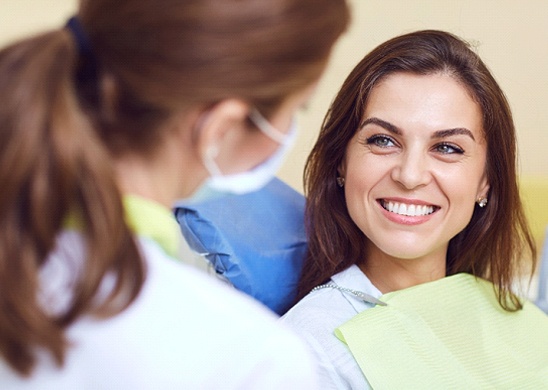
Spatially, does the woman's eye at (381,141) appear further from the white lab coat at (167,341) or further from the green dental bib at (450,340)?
the white lab coat at (167,341)

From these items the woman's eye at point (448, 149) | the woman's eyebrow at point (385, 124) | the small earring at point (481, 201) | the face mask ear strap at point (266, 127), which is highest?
the face mask ear strap at point (266, 127)

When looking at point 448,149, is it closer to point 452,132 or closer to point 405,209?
point 452,132

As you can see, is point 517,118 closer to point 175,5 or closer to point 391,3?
point 391,3

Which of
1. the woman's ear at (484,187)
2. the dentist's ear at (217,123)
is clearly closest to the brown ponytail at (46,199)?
the dentist's ear at (217,123)

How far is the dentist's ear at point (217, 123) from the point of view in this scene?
2.61 ft

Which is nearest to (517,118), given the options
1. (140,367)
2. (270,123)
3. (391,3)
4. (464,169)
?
(391,3)

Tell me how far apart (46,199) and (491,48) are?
7.33 feet

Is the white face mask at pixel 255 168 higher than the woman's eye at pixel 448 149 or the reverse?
higher

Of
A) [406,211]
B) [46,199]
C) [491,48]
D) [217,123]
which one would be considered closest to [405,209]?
[406,211]

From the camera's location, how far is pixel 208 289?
80 centimetres

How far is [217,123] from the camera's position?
2.65 feet

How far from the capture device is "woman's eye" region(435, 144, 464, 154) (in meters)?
1.55

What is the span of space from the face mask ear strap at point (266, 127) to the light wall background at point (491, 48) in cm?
153

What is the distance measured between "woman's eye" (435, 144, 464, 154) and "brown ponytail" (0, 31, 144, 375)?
0.92 metres
